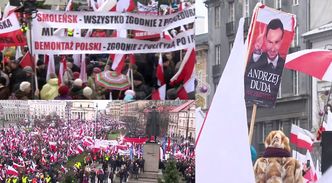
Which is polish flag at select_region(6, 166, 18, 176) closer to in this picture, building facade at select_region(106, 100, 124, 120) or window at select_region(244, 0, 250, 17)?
building facade at select_region(106, 100, 124, 120)

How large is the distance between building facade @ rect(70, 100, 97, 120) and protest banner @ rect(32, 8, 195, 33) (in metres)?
0.80

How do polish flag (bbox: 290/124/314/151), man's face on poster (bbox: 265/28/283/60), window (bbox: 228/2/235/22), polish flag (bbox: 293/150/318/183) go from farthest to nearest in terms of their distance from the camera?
polish flag (bbox: 290/124/314/151) < window (bbox: 228/2/235/22) < polish flag (bbox: 293/150/318/183) < man's face on poster (bbox: 265/28/283/60)

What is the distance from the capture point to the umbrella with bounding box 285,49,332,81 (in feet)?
32.1

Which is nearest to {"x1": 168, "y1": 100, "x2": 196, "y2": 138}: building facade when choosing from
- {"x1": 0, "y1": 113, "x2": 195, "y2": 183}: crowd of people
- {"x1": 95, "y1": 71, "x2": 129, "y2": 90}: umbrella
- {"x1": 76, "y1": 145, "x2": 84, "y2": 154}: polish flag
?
{"x1": 0, "y1": 113, "x2": 195, "y2": 183}: crowd of people

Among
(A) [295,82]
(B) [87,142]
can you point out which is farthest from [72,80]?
(A) [295,82]

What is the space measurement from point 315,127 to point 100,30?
512 cm

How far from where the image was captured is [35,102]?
945 cm

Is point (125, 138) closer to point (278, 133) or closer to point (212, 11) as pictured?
point (278, 133)

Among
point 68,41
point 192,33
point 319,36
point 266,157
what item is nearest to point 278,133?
point 266,157

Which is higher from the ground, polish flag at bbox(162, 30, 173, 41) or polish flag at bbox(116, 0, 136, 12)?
polish flag at bbox(116, 0, 136, 12)

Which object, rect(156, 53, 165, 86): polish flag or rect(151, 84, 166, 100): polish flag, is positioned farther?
rect(156, 53, 165, 86): polish flag

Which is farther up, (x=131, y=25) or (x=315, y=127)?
(x=131, y=25)

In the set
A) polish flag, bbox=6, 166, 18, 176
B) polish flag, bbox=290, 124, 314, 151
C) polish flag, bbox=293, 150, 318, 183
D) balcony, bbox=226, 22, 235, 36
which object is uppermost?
balcony, bbox=226, 22, 235, 36

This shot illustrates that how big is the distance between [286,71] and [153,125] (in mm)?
6457
